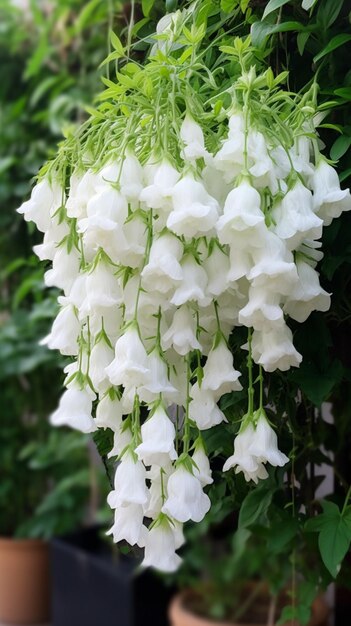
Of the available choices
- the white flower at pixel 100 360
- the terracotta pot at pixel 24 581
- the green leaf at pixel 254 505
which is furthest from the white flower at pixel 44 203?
the terracotta pot at pixel 24 581

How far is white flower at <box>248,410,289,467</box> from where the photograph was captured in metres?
0.60

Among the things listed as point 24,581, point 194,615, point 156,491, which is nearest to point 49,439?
point 24,581

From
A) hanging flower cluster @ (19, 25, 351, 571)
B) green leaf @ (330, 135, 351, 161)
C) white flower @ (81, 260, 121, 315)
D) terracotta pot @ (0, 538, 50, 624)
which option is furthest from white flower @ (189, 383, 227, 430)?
terracotta pot @ (0, 538, 50, 624)

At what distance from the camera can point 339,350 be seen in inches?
31.9

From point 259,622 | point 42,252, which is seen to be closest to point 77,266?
point 42,252

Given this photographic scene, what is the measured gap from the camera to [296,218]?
56 centimetres

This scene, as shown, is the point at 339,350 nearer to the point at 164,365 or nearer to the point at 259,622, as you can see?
the point at 164,365

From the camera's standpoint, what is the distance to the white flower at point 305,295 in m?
0.59

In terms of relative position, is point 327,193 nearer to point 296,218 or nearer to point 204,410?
point 296,218

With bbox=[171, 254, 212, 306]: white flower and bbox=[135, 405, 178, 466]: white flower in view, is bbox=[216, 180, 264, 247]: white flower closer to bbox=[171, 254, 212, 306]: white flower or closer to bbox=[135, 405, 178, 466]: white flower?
bbox=[171, 254, 212, 306]: white flower

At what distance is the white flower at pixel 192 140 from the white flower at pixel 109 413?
0.66ft

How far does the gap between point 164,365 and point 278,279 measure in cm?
11

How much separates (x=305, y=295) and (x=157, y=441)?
150mm

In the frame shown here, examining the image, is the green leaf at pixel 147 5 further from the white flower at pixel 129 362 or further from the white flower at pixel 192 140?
the white flower at pixel 129 362
